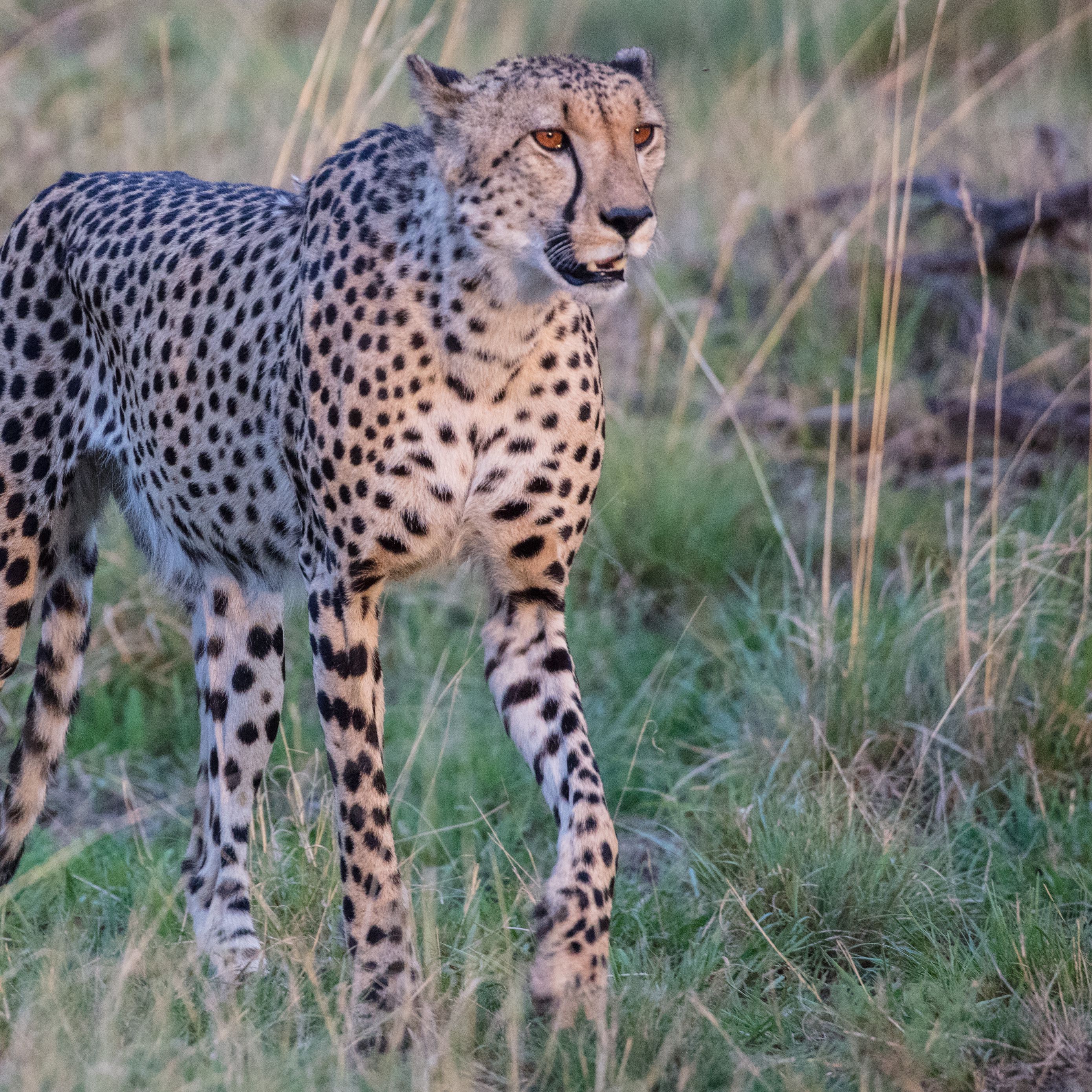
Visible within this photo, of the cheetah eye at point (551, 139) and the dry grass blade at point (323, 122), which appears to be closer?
the cheetah eye at point (551, 139)

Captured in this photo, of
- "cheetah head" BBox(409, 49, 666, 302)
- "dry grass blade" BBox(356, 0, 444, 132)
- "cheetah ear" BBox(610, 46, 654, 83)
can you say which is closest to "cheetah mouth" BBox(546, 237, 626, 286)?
"cheetah head" BBox(409, 49, 666, 302)

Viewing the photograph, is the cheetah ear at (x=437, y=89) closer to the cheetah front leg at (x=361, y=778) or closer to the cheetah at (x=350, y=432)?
the cheetah at (x=350, y=432)

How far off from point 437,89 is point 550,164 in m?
0.28

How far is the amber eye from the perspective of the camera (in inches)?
99.6

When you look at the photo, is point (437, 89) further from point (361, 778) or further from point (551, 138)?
point (361, 778)

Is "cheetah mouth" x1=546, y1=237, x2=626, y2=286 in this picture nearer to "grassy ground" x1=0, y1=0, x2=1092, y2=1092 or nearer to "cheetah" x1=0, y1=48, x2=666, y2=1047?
"cheetah" x1=0, y1=48, x2=666, y2=1047

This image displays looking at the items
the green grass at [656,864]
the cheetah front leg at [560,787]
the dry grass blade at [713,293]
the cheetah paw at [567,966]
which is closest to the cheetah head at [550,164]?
the cheetah front leg at [560,787]

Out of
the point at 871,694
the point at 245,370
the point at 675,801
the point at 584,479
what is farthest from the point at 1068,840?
the point at 245,370

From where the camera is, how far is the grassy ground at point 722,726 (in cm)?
244

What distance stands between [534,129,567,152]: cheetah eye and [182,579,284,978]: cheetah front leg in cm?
122

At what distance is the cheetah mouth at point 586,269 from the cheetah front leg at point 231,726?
116 cm

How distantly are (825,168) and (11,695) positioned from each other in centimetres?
373

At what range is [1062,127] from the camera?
6359 millimetres

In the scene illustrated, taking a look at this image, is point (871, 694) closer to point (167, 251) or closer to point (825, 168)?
point (167, 251)
